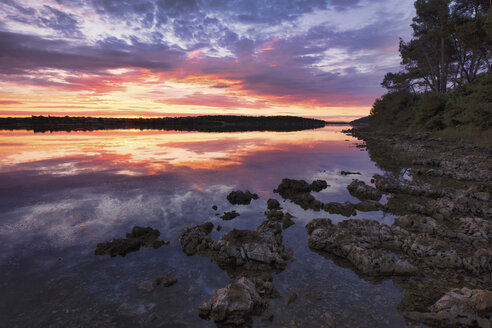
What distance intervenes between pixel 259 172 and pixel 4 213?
16.9m

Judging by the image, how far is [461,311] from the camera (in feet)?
18.1

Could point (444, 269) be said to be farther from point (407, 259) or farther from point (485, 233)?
point (485, 233)

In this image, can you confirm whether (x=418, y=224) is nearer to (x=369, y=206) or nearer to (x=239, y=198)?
(x=369, y=206)

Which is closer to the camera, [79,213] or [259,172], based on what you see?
[79,213]

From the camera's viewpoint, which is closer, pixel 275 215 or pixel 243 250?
pixel 243 250

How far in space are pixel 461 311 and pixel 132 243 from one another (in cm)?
958

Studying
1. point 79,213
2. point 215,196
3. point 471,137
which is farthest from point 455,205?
point 471,137

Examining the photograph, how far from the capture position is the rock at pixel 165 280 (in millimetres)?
7080

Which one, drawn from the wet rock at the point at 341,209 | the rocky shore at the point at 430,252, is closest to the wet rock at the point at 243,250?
the rocky shore at the point at 430,252

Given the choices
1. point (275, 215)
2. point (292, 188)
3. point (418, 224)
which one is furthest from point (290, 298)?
point (292, 188)

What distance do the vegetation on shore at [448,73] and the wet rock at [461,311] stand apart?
28538mm

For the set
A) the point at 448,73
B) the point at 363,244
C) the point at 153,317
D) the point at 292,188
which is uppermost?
the point at 448,73

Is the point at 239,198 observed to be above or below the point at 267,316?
above

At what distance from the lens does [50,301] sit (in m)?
6.44
